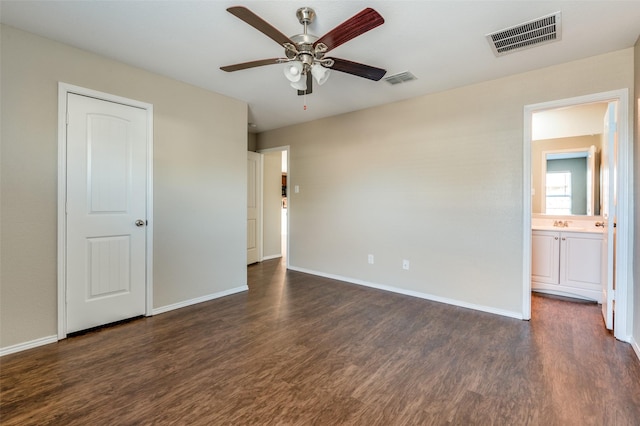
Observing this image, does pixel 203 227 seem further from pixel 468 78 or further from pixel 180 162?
pixel 468 78

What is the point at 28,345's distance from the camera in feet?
7.91

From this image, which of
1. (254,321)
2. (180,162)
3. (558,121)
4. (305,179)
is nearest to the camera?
(254,321)

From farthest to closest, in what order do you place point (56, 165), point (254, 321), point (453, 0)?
point (254, 321) < point (56, 165) < point (453, 0)

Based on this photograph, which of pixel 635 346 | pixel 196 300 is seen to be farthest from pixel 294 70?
pixel 635 346

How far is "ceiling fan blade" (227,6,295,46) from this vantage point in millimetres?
1590

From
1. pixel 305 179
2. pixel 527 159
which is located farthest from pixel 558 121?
pixel 305 179

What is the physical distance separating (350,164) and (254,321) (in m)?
2.57

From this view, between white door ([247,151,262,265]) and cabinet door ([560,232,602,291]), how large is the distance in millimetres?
4766

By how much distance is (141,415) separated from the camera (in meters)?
1.68

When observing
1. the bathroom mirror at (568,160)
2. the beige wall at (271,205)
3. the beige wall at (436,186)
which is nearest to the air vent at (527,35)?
the beige wall at (436,186)

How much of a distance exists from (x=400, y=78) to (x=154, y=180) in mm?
2821

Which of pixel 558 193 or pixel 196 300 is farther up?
pixel 558 193

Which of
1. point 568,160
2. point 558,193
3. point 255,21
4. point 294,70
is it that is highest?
point 255,21

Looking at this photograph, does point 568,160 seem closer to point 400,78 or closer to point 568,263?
point 568,263
